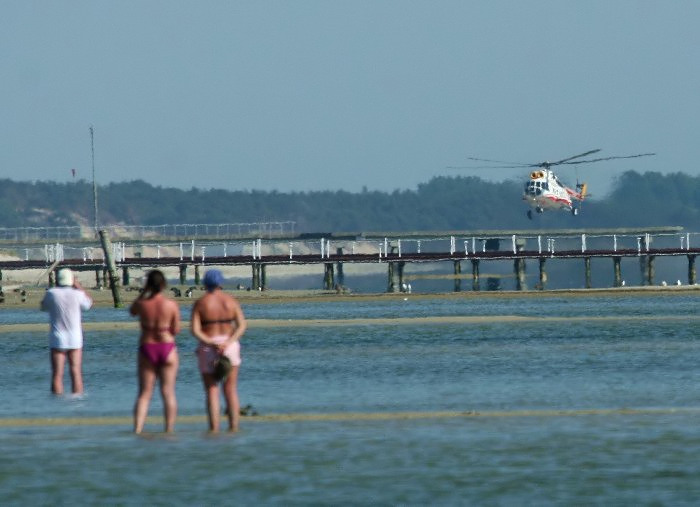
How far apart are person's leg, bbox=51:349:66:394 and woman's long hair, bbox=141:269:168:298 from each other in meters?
4.94

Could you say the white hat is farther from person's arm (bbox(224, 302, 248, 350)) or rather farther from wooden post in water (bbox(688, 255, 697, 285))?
wooden post in water (bbox(688, 255, 697, 285))

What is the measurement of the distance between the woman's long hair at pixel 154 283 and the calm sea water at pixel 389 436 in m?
1.49

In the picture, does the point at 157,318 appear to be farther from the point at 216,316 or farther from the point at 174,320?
the point at 216,316

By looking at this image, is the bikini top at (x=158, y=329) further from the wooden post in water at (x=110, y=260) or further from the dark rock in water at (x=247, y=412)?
the wooden post in water at (x=110, y=260)

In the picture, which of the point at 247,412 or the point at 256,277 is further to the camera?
the point at 256,277

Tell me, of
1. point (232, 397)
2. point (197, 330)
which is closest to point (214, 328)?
point (197, 330)

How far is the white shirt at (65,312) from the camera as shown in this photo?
22438mm

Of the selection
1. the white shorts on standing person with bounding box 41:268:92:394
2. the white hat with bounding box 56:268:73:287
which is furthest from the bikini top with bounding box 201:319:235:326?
the white hat with bounding box 56:268:73:287

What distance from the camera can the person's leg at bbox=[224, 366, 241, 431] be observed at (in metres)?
18.4

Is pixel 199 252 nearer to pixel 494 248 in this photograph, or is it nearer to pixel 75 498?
pixel 494 248

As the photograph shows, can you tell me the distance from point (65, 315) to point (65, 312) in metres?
0.06

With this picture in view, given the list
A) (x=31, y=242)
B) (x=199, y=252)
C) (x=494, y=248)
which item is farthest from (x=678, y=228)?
(x=31, y=242)

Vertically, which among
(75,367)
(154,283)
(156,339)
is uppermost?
(154,283)

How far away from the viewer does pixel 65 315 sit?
22656 mm
